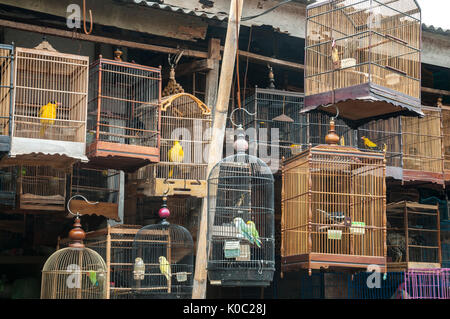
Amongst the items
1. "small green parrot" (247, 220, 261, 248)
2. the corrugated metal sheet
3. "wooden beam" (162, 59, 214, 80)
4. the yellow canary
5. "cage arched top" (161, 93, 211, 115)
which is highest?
the corrugated metal sheet

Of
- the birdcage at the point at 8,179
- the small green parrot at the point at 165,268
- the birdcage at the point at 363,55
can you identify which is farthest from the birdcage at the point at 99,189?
the birdcage at the point at 363,55

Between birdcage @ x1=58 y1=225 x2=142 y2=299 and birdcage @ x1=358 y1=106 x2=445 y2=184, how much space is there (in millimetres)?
4891

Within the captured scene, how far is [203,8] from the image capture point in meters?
12.8

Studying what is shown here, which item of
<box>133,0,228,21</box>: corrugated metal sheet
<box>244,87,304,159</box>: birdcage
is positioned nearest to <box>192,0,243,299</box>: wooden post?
<box>133,0,228,21</box>: corrugated metal sheet

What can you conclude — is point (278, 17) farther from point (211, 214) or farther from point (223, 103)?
point (211, 214)

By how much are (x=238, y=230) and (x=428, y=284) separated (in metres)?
4.70

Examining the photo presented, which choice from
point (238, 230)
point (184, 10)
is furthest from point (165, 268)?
point (184, 10)

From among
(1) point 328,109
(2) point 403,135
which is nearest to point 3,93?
(1) point 328,109

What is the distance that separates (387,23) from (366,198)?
3.00 meters

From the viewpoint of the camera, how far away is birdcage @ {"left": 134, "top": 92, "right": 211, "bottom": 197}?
11.7 metres

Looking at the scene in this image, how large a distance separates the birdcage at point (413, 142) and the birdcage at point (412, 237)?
0.70m

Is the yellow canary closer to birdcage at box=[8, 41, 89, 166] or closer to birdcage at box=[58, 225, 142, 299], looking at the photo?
birdcage at box=[58, 225, 142, 299]

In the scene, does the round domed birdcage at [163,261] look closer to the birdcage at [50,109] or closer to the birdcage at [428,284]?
the birdcage at [50,109]

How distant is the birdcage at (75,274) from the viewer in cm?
1058
